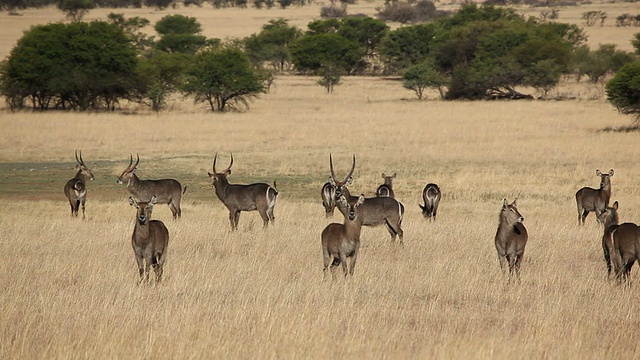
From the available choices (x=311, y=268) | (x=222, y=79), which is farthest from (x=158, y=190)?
(x=222, y=79)

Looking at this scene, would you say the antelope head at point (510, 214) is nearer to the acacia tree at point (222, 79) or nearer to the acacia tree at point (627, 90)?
the acacia tree at point (627, 90)

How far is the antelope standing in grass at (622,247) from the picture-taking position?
8.45m

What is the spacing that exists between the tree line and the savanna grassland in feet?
35.7

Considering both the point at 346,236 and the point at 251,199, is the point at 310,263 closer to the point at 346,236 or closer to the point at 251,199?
the point at 346,236

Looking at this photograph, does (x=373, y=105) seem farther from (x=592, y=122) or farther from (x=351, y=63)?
(x=351, y=63)

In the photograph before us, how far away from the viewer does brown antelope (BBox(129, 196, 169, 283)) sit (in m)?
8.49

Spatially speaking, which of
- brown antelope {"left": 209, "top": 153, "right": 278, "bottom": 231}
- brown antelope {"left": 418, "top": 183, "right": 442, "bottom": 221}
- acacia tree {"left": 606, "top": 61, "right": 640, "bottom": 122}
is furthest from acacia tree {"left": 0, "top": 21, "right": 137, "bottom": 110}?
brown antelope {"left": 418, "top": 183, "right": 442, "bottom": 221}

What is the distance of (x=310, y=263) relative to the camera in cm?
1015

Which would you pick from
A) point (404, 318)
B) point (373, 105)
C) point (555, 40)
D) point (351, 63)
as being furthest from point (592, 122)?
point (351, 63)

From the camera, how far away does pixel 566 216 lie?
14.7 m

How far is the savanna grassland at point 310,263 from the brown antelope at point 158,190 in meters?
0.33

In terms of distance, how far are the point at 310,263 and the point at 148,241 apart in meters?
2.26

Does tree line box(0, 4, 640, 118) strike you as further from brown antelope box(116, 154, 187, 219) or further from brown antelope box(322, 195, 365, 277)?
brown antelope box(322, 195, 365, 277)

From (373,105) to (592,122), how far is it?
1137cm
